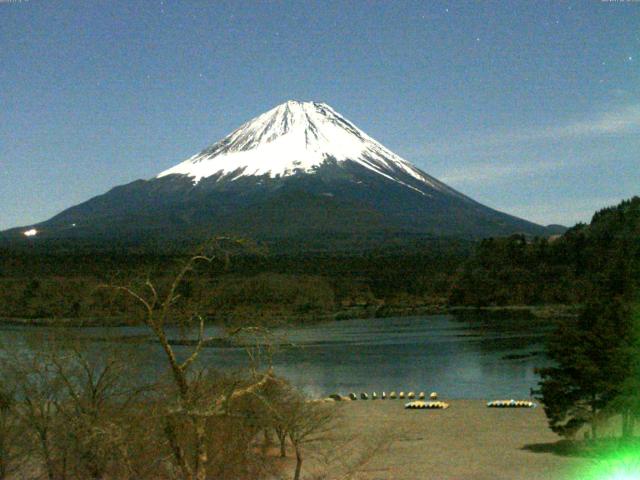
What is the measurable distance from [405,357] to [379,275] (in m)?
48.2

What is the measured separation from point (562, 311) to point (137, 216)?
288 feet

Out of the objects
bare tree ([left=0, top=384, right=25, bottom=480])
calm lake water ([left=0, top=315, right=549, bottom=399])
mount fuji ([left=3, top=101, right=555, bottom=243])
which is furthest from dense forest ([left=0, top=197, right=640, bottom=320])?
bare tree ([left=0, top=384, right=25, bottom=480])

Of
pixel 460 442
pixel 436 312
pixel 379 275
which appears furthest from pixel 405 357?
pixel 379 275

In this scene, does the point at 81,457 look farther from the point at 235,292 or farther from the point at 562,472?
the point at 235,292

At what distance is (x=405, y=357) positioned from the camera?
47.9 metres

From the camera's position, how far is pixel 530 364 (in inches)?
1681

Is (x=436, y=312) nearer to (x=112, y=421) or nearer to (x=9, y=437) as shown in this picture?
(x=9, y=437)

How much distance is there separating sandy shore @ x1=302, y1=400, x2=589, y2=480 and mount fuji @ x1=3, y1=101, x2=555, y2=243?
295ft

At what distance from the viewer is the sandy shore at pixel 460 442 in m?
17.6

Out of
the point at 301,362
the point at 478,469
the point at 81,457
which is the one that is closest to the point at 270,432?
the point at 478,469

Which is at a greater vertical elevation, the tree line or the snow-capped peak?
the snow-capped peak

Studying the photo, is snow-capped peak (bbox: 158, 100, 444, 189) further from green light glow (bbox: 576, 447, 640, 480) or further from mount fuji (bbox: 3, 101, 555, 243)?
green light glow (bbox: 576, 447, 640, 480)

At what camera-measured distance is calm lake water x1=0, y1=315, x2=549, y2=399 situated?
35938 millimetres

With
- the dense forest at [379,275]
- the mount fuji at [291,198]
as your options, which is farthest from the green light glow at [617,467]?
the mount fuji at [291,198]
